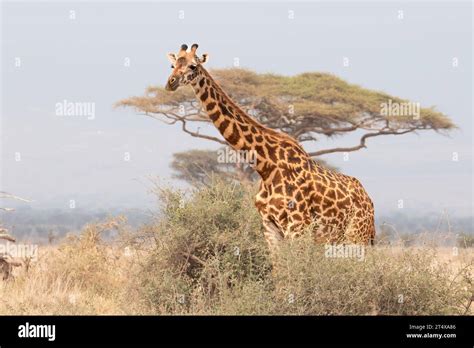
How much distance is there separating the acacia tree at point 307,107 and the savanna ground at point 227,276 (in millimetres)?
13980

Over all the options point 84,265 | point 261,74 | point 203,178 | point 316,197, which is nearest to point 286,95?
point 261,74

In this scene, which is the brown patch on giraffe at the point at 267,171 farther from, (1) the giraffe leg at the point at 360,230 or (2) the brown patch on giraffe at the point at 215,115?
(1) the giraffe leg at the point at 360,230

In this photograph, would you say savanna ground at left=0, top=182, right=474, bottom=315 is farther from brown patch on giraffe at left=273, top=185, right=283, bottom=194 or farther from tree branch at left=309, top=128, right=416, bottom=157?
tree branch at left=309, top=128, right=416, bottom=157

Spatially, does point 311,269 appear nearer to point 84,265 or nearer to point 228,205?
point 228,205

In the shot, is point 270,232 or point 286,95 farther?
point 286,95

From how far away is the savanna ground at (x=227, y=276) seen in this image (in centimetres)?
892

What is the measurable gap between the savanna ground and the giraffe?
407mm

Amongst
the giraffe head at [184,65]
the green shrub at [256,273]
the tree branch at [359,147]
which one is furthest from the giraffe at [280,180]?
the tree branch at [359,147]

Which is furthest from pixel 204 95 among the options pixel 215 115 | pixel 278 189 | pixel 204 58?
pixel 278 189

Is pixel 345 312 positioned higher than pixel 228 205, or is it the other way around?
pixel 228 205

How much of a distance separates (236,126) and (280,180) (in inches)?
31.3

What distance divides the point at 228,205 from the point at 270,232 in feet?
3.71
